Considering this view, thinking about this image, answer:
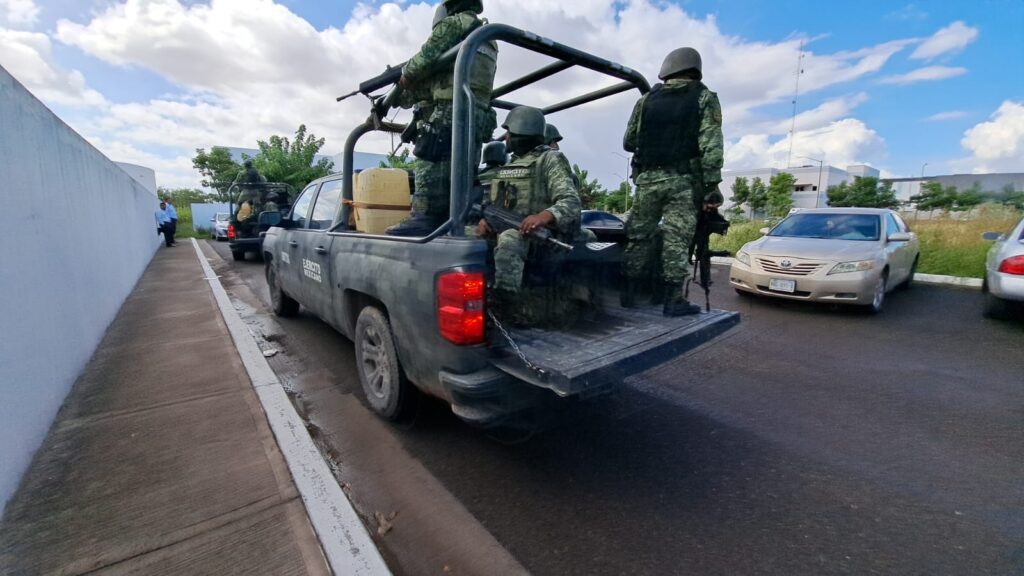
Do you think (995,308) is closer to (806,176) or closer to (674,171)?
(674,171)

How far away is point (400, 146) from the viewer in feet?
12.9

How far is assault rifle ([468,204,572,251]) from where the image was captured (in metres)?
2.48

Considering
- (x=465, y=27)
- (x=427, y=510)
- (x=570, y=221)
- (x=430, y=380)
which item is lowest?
(x=427, y=510)

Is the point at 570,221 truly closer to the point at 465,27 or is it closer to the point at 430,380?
the point at 430,380

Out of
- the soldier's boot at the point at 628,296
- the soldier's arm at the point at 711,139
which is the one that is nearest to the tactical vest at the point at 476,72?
the soldier's arm at the point at 711,139

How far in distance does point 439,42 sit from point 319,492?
2.89 m

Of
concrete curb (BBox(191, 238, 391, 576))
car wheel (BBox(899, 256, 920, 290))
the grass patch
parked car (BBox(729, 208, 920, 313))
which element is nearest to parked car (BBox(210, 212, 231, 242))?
concrete curb (BBox(191, 238, 391, 576))

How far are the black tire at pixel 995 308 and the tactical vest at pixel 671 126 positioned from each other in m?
4.90

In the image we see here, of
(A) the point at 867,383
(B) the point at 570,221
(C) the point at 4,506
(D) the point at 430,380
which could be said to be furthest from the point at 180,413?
(A) the point at 867,383

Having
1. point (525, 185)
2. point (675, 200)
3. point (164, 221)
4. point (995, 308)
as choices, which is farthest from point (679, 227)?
point (164, 221)

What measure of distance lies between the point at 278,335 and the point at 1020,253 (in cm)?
821

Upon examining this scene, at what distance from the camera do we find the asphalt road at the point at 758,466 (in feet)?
5.97

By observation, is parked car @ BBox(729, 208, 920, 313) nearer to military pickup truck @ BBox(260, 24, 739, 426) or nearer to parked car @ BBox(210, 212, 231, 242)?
military pickup truck @ BBox(260, 24, 739, 426)

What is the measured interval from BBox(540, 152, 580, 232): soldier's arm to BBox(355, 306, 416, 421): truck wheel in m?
1.28
